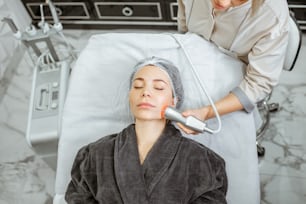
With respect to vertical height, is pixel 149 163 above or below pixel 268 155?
above

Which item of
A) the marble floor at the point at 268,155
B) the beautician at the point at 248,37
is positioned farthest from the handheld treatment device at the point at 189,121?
the marble floor at the point at 268,155

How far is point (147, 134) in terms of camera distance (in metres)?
1.21

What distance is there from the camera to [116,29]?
232 cm

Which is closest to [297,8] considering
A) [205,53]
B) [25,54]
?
[205,53]

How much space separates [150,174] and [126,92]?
0.37 meters

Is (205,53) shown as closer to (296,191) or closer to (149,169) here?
(149,169)

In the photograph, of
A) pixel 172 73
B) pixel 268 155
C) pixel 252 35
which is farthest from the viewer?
pixel 268 155

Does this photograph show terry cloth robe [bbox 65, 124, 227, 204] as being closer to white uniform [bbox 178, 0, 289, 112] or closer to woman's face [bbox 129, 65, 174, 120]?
woman's face [bbox 129, 65, 174, 120]

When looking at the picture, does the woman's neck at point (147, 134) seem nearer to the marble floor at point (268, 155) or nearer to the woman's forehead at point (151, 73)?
the woman's forehead at point (151, 73)

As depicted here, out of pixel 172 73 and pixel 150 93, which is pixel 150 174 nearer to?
pixel 150 93

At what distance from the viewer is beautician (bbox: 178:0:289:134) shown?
1110 millimetres

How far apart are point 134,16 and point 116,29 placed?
6.8 inches

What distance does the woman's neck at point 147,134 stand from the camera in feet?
3.94

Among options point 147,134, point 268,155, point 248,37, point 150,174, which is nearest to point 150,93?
point 147,134
